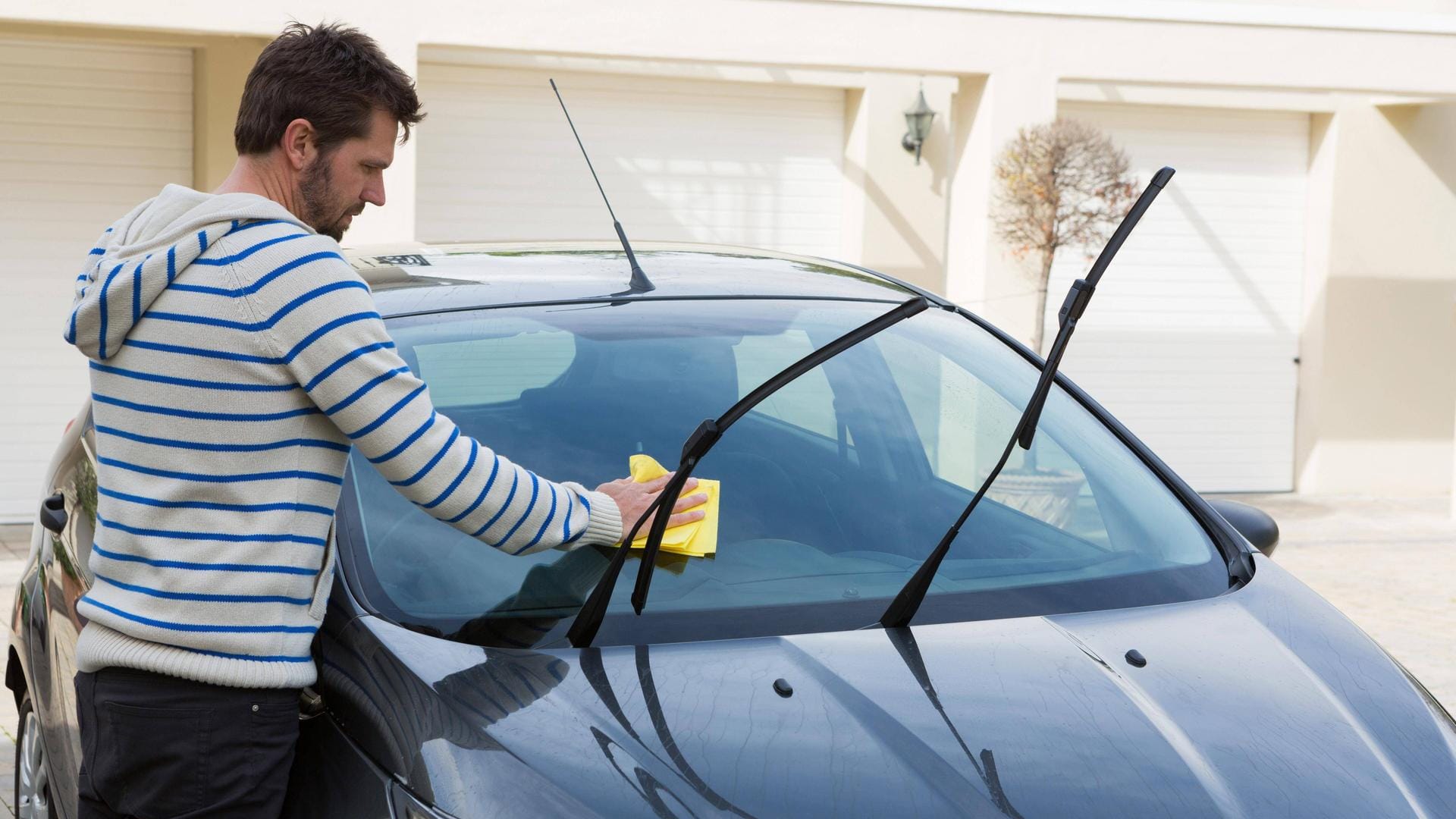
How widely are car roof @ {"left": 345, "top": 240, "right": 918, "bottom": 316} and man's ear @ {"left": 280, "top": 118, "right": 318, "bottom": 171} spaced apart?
66cm

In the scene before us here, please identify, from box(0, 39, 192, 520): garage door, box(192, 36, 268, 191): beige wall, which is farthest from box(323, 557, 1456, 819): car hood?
box(0, 39, 192, 520): garage door

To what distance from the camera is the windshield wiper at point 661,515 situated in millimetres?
2068

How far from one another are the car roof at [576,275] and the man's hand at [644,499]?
0.61 m

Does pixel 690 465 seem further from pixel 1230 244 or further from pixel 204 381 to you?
pixel 1230 244

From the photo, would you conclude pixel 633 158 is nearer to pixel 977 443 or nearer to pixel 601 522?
pixel 977 443

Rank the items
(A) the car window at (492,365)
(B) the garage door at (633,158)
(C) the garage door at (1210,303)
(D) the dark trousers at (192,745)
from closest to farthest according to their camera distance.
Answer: (D) the dark trousers at (192,745)
(A) the car window at (492,365)
(B) the garage door at (633,158)
(C) the garage door at (1210,303)

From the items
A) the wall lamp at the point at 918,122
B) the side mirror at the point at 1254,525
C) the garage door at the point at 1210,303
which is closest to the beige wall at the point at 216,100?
the wall lamp at the point at 918,122

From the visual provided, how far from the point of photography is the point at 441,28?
800 centimetres

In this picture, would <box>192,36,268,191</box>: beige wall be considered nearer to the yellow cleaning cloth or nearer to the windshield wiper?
the yellow cleaning cloth

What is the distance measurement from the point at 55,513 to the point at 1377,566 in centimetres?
764

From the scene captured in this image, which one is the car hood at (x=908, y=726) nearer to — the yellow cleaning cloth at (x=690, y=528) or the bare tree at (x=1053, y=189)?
the yellow cleaning cloth at (x=690, y=528)

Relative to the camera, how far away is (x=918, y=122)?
10.2 metres

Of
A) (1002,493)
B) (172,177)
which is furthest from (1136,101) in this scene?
(1002,493)

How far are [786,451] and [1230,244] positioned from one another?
9.31 metres
